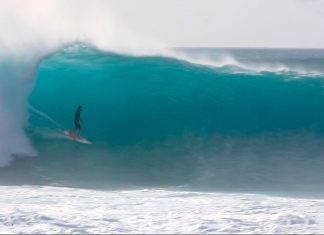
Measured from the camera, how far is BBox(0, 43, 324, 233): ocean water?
7.52 m

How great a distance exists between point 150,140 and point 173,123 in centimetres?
91

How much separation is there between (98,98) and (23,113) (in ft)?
7.96

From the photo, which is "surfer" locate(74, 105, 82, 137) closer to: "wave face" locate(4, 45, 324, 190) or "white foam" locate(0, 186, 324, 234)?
"wave face" locate(4, 45, 324, 190)

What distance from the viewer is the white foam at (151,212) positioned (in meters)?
6.80

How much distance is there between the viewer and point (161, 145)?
12.9 meters

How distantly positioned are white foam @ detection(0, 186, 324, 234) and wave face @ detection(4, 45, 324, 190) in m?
1.28

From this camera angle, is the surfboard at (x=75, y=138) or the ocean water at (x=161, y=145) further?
the surfboard at (x=75, y=138)

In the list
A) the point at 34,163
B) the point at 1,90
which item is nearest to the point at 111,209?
the point at 34,163

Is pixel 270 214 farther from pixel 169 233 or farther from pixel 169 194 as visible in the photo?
pixel 169 194

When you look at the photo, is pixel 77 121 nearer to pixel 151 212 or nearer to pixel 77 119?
pixel 77 119

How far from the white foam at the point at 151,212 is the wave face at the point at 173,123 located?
128 centimetres

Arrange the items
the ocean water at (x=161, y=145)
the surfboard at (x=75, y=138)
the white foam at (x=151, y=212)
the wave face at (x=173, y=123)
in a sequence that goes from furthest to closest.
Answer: the surfboard at (x=75, y=138)
the wave face at (x=173, y=123)
the ocean water at (x=161, y=145)
the white foam at (x=151, y=212)

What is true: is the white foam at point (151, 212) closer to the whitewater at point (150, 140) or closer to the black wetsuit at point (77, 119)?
the whitewater at point (150, 140)

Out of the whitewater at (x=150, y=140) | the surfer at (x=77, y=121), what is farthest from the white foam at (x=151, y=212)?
the surfer at (x=77, y=121)
